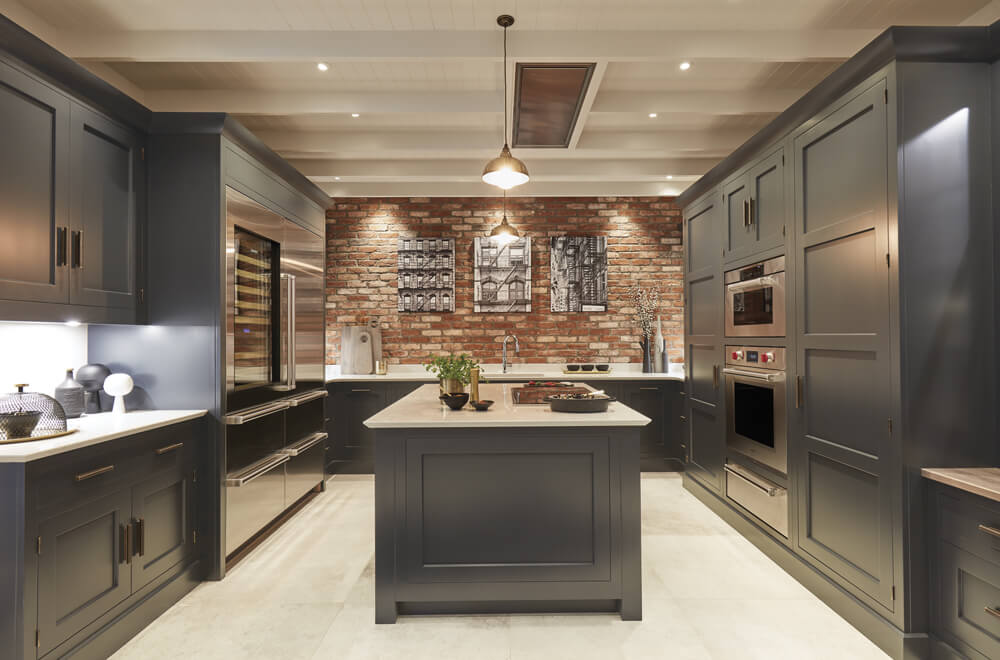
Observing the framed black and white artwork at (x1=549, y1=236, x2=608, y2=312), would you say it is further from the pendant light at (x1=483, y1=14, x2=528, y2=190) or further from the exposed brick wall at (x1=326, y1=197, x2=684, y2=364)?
the pendant light at (x1=483, y1=14, x2=528, y2=190)

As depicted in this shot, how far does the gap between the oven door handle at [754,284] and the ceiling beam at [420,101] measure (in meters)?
1.24

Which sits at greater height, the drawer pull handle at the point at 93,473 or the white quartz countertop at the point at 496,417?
the white quartz countertop at the point at 496,417

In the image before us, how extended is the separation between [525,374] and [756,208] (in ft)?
8.62

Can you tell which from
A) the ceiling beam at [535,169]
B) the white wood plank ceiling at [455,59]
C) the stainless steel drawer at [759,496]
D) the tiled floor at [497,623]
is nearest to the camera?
the tiled floor at [497,623]

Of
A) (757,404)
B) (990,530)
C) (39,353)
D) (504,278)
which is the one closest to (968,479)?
(990,530)

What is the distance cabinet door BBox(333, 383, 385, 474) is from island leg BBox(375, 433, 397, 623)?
2.67 meters

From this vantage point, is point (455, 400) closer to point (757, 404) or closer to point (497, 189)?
point (757, 404)

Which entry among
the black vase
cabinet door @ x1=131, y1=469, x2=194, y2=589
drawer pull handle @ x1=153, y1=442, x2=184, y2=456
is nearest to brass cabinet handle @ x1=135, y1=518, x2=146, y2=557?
cabinet door @ x1=131, y1=469, x2=194, y2=589

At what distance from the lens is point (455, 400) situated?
8.71 ft

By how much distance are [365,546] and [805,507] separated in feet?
8.17

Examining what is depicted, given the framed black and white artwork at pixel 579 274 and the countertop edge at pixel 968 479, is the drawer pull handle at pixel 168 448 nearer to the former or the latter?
the countertop edge at pixel 968 479

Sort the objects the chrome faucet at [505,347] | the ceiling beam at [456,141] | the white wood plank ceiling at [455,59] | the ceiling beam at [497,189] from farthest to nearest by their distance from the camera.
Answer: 1. the chrome faucet at [505,347]
2. the ceiling beam at [497,189]
3. the ceiling beam at [456,141]
4. the white wood plank ceiling at [455,59]

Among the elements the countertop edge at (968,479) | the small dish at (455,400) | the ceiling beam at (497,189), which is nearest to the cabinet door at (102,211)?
the small dish at (455,400)

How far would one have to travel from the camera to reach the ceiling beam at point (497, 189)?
5438 millimetres
